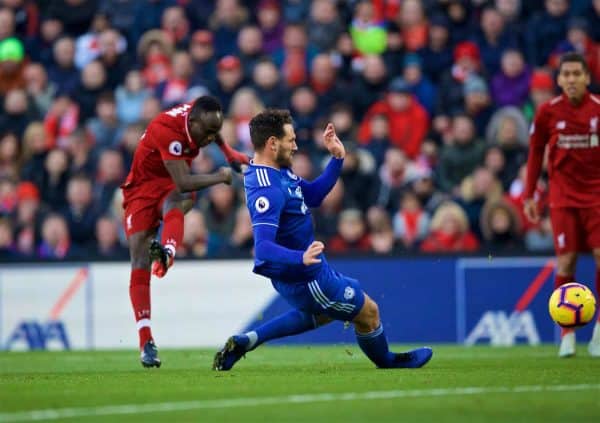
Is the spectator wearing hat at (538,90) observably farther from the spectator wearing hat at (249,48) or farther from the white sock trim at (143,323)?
the white sock trim at (143,323)

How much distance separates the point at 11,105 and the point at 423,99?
615 centimetres

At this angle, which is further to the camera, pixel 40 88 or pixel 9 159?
pixel 40 88

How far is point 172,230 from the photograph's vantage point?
11398 millimetres

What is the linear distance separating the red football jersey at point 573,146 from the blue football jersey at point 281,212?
329 centimetres

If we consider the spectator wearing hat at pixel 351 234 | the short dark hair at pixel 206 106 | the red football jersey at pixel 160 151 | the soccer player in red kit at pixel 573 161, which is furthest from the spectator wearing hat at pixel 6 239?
the soccer player in red kit at pixel 573 161

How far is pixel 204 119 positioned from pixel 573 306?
3.46 meters

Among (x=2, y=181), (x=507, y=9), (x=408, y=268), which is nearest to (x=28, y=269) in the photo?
(x=2, y=181)

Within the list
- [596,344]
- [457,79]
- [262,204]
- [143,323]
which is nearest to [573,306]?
[596,344]

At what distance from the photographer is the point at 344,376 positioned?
931 cm

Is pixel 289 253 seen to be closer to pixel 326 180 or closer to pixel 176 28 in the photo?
pixel 326 180

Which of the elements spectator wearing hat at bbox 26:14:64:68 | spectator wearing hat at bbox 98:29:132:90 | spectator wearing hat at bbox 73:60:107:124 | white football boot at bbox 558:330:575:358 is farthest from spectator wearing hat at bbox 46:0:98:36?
white football boot at bbox 558:330:575:358

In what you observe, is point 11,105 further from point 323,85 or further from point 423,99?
point 423,99

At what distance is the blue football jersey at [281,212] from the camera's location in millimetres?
9352

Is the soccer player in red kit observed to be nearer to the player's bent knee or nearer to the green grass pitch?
the green grass pitch
